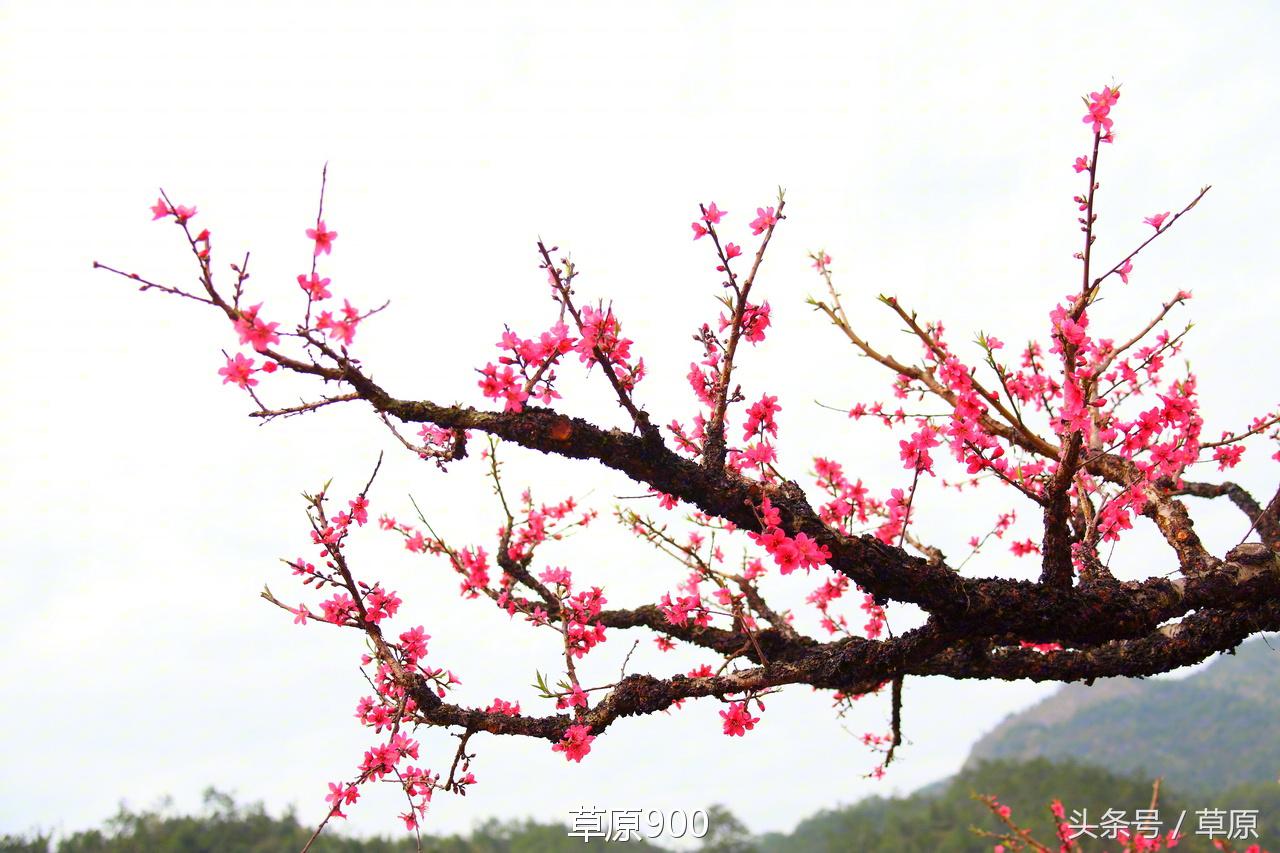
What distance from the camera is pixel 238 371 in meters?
2.27

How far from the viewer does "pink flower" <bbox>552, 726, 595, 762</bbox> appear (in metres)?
2.99

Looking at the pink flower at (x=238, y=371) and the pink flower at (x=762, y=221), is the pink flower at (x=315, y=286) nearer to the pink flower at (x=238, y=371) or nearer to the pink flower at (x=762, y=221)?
the pink flower at (x=238, y=371)

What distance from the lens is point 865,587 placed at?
3104 millimetres

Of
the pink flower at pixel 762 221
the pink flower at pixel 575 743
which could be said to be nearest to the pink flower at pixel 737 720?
the pink flower at pixel 575 743

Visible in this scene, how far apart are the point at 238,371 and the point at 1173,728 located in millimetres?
69638

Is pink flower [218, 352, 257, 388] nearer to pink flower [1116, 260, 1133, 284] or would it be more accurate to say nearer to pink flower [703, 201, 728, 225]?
pink flower [703, 201, 728, 225]

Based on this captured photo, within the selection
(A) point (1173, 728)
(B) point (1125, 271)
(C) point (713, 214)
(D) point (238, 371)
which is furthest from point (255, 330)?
(A) point (1173, 728)

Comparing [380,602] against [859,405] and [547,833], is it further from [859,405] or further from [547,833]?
[547,833]

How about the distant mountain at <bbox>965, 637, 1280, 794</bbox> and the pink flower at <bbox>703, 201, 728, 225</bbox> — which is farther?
the distant mountain at <bbox>965, 637, 1280, 794</bbox>

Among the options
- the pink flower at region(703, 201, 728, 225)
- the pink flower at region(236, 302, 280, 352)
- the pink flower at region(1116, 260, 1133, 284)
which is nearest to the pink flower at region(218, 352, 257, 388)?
the pink flower at region(236, 302, 280, 352)

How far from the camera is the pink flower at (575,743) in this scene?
299 centimetres

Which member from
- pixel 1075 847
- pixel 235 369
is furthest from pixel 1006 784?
pixel 235 369

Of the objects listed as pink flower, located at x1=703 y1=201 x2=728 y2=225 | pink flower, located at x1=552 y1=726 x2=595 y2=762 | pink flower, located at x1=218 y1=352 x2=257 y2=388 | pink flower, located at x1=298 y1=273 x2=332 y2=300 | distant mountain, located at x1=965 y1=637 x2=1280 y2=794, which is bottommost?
distant mountain, located at x1=965 y1=637 x2=1280 y2=794

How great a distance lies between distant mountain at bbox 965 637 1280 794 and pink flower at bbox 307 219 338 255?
47082mm
